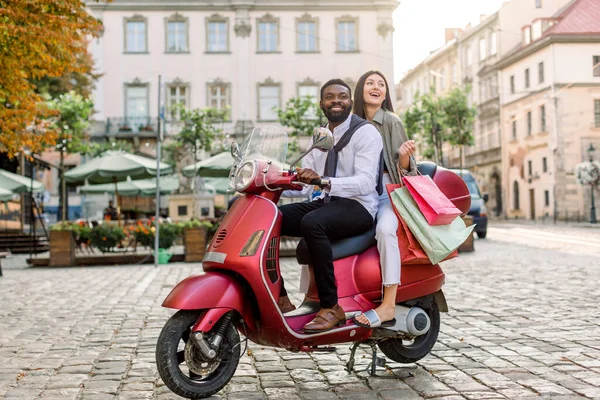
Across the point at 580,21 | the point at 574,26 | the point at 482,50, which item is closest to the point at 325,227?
the point at 574,26

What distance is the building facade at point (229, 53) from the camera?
4591 centimetres

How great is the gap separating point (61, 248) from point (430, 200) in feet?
45.2

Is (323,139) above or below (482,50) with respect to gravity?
below

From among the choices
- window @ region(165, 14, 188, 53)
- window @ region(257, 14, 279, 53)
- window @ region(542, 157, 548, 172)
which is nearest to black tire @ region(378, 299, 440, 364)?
window @ region(257, 14, 279, 53)

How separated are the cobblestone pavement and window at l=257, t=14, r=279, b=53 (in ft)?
118

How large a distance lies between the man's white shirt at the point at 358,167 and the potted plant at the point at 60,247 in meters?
13.2

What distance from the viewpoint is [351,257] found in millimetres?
5090

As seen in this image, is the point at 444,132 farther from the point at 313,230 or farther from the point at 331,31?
the point at 313,230

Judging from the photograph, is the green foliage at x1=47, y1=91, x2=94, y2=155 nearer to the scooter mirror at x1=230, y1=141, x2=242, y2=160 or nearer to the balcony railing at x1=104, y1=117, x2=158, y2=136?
the balcony railing at x1=104, y1=117, x2=158, y2=136

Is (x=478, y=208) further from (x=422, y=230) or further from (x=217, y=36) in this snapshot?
(x=217, y=36)

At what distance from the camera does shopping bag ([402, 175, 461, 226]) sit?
5168mm

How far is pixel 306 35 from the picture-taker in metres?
46.8

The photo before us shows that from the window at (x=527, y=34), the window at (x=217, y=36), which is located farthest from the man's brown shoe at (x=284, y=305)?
the window at (x=527, y=34)

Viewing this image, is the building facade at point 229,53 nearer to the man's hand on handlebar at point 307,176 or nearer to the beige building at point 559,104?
the beige building at point 559,104
